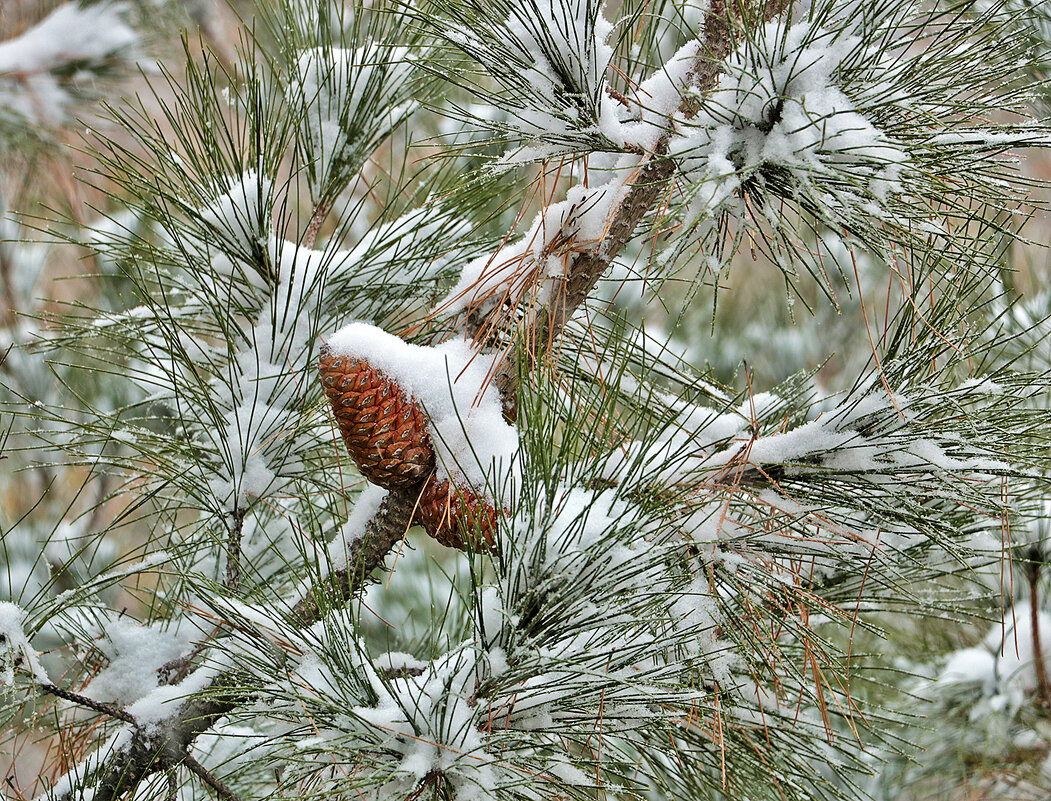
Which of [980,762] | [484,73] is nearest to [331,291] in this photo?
[484,73]

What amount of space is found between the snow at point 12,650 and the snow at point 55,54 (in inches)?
66.4

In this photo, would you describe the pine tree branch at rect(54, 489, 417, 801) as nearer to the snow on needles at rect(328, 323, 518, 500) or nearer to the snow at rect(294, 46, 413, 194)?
the snow on needles at rect(328, 323, 518, 500)

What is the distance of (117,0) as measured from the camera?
6.86ft

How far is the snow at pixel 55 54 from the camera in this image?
6.50ft

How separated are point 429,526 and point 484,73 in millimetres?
298

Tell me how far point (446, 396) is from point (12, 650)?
1.08ft

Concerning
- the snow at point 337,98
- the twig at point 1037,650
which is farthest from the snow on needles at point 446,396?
the twig at point 1037,650

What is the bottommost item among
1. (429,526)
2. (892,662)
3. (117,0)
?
(429,526)

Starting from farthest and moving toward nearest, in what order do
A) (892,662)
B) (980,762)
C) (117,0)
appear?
(117,0) < (892,662) < (980,762)

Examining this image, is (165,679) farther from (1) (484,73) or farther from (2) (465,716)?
(1) (484,73)

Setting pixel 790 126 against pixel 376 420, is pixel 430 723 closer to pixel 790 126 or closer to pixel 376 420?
pixel 376 420

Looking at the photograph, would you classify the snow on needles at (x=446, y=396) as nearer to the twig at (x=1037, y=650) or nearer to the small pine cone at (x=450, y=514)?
the small pine cone at (x=450, y=514)

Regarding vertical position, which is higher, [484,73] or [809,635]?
[484,73]

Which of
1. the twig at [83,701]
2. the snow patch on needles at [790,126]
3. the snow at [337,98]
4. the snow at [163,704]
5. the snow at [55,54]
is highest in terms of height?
the snow at [55,54]
